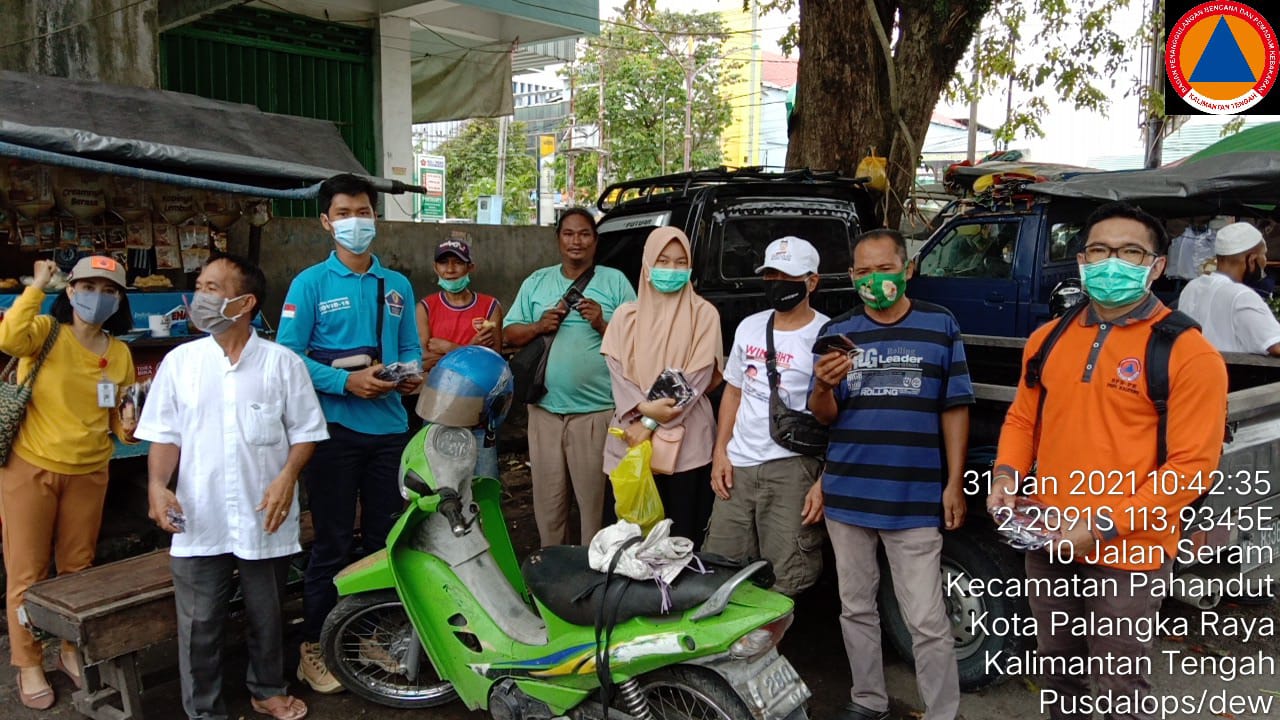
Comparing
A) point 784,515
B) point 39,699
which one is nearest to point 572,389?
point 784,515

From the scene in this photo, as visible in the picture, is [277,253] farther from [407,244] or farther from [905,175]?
[905,175]

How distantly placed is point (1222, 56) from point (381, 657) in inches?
415

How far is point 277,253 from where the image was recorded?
22.0 ft

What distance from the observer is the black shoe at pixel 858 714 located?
10.5ft

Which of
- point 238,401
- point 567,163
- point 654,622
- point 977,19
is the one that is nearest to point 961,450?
point 654,622

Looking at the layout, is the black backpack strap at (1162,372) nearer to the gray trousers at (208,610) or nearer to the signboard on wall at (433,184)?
the gray trousers at (208,610)

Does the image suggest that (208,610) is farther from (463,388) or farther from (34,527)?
(463,388)

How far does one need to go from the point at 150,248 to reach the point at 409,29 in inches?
232

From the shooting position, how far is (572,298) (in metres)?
4.17

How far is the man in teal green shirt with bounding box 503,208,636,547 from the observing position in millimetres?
4082

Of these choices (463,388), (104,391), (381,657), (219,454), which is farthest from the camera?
(104,391)

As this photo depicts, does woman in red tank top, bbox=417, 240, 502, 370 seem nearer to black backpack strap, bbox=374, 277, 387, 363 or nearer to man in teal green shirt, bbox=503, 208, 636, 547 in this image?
man in teal green shirt, bbox=503, 208, 636, 547

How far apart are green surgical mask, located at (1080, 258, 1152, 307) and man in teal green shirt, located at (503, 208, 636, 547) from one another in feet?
7.07

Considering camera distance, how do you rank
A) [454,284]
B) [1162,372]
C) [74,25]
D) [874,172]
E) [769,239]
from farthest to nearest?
[874,172]
[74,25]
[769,239]
[454,284]
[1162,372]
